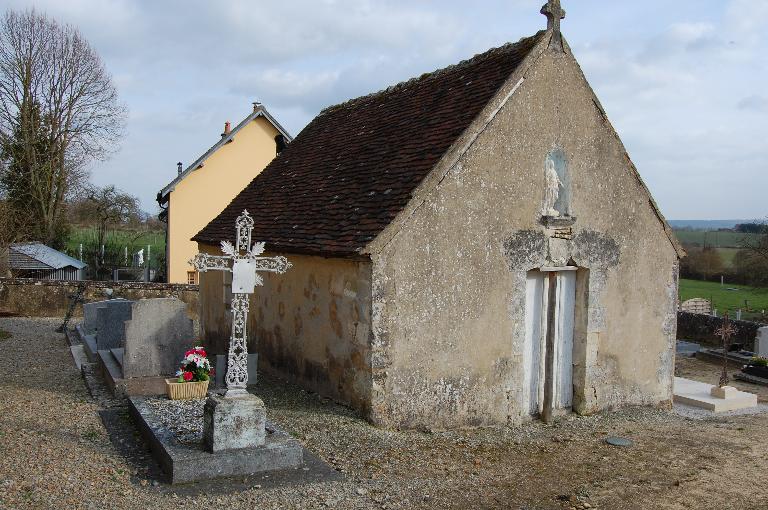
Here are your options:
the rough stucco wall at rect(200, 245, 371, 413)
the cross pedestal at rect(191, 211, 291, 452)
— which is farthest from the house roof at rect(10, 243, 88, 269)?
the cross pedestal at rect(191, 211, 291, 452)

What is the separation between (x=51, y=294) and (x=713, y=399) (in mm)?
20717

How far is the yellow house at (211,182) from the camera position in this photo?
85.4 ft

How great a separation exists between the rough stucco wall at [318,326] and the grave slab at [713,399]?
7.36 metres

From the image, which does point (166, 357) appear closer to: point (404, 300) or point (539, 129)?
point (404, 300)

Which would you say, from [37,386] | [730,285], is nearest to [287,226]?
[37,386]

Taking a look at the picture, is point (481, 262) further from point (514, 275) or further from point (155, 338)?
point (155, 338)

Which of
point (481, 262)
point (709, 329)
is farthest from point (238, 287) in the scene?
point (709, 329)

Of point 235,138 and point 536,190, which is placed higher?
point 235,138

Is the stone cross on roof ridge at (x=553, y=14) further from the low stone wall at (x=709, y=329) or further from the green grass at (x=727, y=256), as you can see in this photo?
the green grass at (x=727, y=256)

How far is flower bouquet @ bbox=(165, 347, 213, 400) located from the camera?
9914 mm

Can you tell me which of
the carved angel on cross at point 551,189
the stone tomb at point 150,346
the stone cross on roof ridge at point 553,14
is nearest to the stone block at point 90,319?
the stone tomb at point 150,346

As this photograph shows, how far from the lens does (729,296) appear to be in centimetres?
3188

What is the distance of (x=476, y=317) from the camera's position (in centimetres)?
983

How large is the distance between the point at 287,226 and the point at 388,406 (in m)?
4.24
